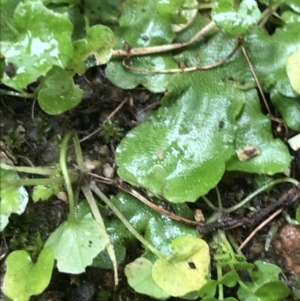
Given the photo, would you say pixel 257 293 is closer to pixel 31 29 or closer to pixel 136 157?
pixel 136 157

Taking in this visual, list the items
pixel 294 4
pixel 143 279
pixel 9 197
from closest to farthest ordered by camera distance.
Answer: pixel 9 197, pixel 143 279, pixel 294 4

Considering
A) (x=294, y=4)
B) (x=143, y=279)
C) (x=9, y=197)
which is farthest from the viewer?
(x=294, y=4)

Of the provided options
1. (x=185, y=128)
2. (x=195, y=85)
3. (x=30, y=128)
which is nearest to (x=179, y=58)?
(x=195, y=85)

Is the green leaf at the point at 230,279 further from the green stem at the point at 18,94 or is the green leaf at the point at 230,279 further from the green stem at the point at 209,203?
the green stem at the point at 18,94

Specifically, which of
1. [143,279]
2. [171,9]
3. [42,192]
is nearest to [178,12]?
[171,9]

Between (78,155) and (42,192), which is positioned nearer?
(42,192)

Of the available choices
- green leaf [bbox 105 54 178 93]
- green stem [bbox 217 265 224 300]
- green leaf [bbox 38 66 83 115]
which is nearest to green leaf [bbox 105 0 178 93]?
green leaf [bbox 105 54 178 93]

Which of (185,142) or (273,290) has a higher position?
(185,142)

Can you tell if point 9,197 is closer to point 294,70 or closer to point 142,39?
point 142,39

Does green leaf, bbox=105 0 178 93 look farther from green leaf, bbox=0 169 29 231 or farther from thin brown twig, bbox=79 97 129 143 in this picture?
green leaf, bbox=0 169 29 231
